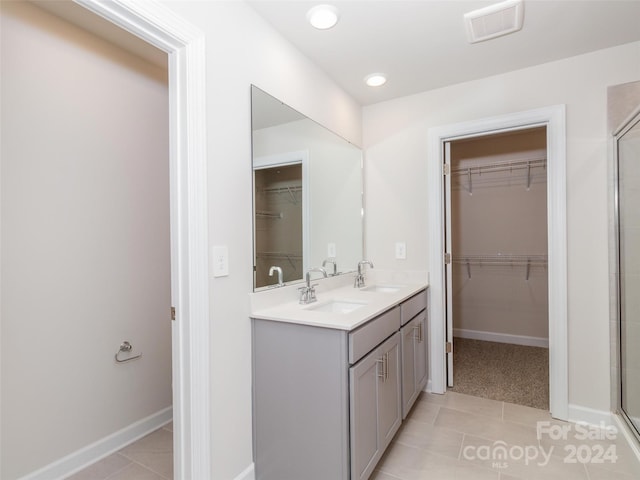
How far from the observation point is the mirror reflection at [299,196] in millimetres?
1891

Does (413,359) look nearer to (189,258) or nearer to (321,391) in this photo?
(321,391)

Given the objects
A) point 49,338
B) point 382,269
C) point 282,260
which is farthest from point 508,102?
point 49,338

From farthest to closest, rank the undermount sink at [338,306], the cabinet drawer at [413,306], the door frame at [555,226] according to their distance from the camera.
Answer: the door frame at [555,226] < the cabinet drawer at [413,306] < the undermount sink at [338,306]

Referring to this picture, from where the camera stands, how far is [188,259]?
144 cm

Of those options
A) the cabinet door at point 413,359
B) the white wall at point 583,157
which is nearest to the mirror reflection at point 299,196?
the cabinet door at point 413,359

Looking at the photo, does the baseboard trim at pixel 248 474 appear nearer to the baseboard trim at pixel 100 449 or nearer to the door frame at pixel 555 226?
the baseboard trim at pixel 100 449

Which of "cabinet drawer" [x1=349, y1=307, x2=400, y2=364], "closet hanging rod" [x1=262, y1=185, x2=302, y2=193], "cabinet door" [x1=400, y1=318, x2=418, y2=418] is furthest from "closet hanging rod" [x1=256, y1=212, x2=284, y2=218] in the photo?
"cabinet door" [x1=400, y1=318, x2=418, y2=418]

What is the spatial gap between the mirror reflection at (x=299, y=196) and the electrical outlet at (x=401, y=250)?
0.33m

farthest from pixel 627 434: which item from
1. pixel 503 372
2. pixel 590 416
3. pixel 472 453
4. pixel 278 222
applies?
pixel 278 222

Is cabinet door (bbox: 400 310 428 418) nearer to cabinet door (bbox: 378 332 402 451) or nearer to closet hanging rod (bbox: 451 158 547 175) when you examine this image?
cabinet door (bbox: 378 332 402 451)

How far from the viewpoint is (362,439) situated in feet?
5.26

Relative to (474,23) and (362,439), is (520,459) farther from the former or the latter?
(474,23)

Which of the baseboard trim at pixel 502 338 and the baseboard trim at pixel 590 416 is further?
the baseboard trim at pixel 502 338

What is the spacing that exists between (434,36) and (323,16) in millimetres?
701
